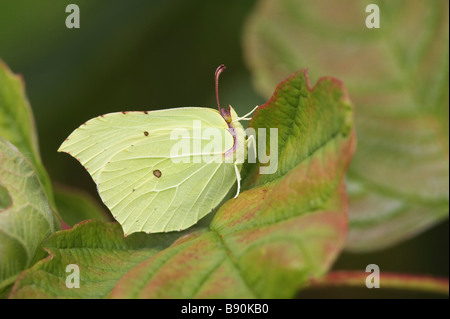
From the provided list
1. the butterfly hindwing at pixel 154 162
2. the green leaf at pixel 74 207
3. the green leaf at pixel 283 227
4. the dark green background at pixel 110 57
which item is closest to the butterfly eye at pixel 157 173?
the butterfly hindwing at pixel 154 162

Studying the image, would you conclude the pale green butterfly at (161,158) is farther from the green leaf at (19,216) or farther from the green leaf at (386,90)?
the green leaf at (386,90)

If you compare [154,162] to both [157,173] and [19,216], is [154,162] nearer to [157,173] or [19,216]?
[157,173]

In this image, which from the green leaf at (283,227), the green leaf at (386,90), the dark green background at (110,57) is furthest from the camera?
the dark green background at (110,57)

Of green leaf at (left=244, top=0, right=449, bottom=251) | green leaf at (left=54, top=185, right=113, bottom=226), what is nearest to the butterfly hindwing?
green leaf at (left=54, top=185, right=113, bottom=226)

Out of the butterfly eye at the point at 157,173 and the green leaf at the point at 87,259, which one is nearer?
the green leaf at the point at 87,259

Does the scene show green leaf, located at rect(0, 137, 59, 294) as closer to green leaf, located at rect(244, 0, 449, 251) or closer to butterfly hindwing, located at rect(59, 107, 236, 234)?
butterfly hindwing, located at rect(59, 107, 236, 234)

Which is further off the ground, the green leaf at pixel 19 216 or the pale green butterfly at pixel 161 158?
the pale green butterfly at pixel 161 158

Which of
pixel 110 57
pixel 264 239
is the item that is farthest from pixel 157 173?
pixel 110 57
